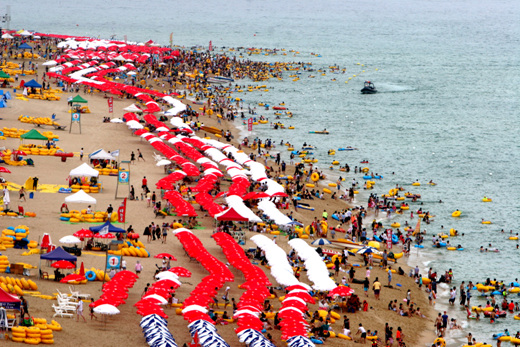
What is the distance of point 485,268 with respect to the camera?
132ft

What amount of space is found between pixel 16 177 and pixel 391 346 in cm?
2585

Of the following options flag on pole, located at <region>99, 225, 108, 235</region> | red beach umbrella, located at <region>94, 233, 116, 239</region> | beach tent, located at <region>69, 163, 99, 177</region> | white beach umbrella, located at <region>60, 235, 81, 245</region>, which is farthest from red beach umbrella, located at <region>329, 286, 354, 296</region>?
beach tent, located at <region>69, 163, 99, 177</region>

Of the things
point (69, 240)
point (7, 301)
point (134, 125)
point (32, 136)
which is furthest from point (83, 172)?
point (7, 301)

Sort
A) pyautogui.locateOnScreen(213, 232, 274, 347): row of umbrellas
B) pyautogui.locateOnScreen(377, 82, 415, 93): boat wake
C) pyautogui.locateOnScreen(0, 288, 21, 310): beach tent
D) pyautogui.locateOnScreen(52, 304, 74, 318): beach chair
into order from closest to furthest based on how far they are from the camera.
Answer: pyautogui.locateOnScreen(0, 288, 21, 310): beach tent < pyautogui.locateOnScreen(213, 232, 274, 347): row of umbrellas < pyautogui.locateOnScreen(52, 304, 74, 318): beach chair < pyautogui.locateOnScreen(377, 82, 415, 93): boat wake

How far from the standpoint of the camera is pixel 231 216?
3928 centimetres

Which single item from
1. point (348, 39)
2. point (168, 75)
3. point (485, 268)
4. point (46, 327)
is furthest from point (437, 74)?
point (46, 327)

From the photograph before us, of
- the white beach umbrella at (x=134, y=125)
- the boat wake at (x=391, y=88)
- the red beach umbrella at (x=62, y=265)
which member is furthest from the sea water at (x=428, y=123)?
the red beach umbrella at (x=62, y=265)

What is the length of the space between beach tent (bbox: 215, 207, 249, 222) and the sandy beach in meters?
1.14

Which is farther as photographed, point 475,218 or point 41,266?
point 475,218

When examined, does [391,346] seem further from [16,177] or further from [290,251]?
[16,177]

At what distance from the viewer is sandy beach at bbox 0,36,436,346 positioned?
26.2m

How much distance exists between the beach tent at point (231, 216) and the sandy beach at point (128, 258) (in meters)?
1.14

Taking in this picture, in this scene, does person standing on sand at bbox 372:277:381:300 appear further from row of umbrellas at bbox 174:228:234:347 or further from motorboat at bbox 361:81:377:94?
motorboat at bbox 361:81:377:94

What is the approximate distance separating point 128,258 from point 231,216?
7.59 m
